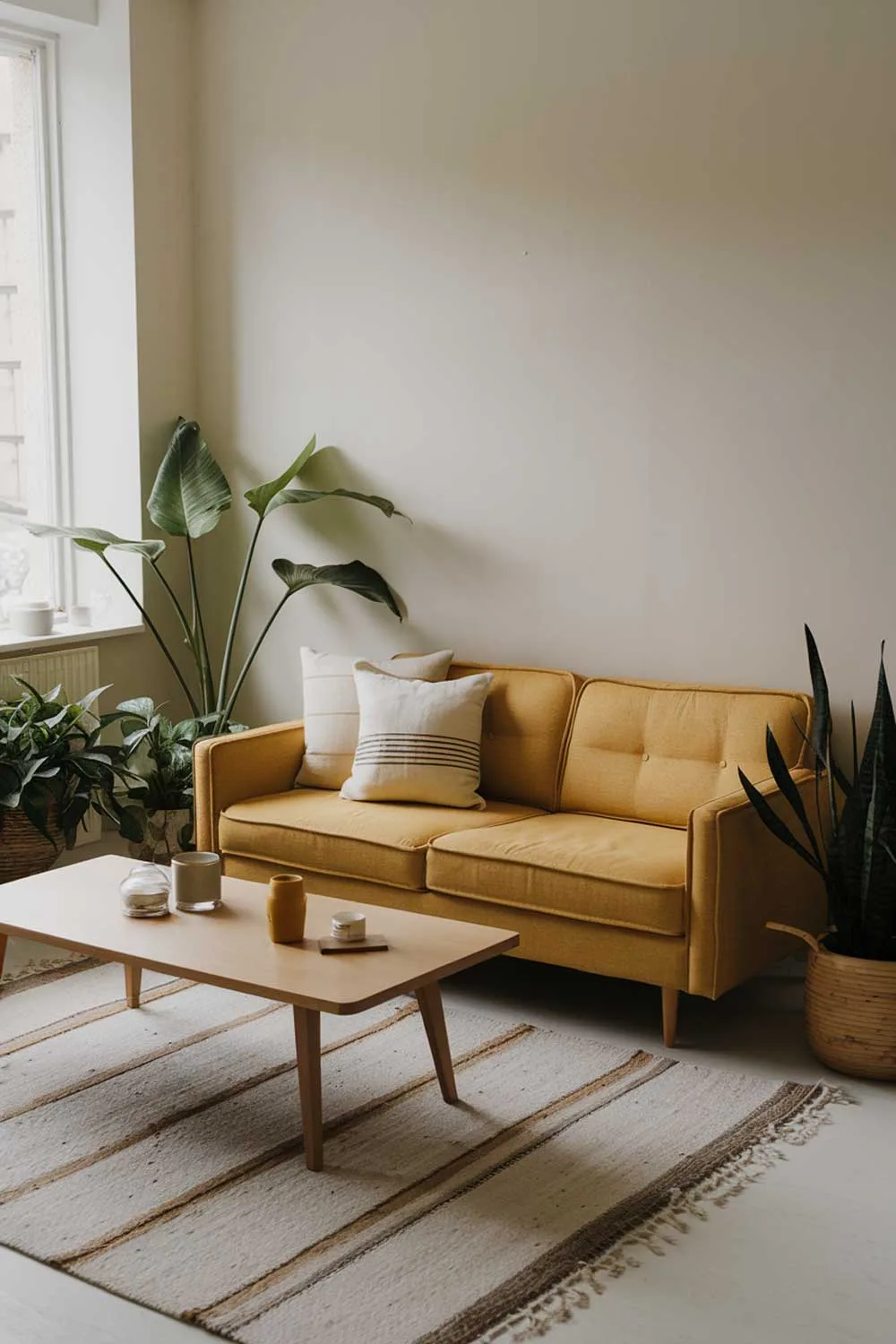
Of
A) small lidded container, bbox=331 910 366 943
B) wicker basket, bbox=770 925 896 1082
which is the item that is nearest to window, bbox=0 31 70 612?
small lidded container, bbox=331 910 366 943

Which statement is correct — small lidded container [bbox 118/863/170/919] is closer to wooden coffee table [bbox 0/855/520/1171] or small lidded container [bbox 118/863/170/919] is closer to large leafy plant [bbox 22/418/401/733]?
wooden coffee table [bbox 0/855/520/1171]

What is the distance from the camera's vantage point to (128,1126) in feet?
9.69

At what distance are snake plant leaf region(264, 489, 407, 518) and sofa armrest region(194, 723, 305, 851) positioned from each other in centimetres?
77

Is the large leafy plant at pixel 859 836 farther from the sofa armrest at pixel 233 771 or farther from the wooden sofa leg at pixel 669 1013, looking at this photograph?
the sofa armrest at pixel 233 771

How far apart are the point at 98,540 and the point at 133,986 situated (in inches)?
62.7

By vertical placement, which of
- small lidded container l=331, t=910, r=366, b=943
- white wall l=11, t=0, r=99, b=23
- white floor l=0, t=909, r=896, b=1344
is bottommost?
white floor l=0, t=909, r=896, b=1344

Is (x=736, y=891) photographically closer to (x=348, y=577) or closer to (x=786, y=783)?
(x=786, y=783)

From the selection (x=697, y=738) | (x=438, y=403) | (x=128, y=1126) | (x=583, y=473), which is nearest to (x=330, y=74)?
(x=438, y=403)

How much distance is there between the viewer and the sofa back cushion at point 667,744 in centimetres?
377

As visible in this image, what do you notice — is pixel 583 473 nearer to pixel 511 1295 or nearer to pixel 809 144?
pixel 809 144

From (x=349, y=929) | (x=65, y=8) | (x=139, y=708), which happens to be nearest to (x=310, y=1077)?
(x=349, y=929)

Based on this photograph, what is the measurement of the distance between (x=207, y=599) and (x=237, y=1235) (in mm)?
2985

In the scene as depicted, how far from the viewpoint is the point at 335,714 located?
4.32 metres

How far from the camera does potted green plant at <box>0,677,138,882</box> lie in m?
4.18
